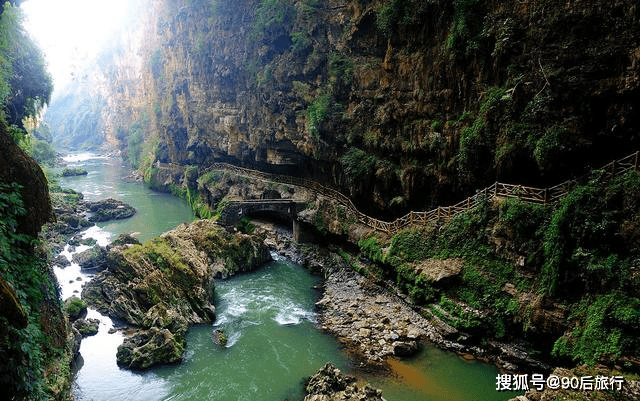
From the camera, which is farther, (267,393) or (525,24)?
(525,24)

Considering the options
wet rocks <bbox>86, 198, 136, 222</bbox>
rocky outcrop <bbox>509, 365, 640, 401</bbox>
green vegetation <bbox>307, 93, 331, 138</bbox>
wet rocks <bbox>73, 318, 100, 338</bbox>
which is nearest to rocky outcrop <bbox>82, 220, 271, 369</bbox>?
wet rocks <bbox>73, 318, 100, 338</bbox>

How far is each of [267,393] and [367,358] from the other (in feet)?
13.2

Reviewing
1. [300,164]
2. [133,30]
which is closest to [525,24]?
[300,164]

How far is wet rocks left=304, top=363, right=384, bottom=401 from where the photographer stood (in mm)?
13398

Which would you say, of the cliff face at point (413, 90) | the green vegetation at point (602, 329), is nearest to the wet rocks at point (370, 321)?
the cliff face at point (413, 90)

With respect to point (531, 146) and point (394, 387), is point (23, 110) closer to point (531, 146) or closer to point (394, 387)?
point (394, 387)

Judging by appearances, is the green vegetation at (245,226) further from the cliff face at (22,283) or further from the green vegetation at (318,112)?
the cliff face at (22,283)

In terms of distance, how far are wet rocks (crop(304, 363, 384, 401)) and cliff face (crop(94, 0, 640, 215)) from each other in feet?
34.2

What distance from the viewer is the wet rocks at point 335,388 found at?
44.0 ft

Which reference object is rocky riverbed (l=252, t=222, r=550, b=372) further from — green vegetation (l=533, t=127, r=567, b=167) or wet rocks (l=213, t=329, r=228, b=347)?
green vegetation (l=533, t=127, r=567, b=167)

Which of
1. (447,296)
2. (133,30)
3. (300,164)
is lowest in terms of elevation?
(447,296)

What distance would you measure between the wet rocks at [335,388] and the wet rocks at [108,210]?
3231 centimetres

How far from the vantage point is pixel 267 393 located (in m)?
14.9

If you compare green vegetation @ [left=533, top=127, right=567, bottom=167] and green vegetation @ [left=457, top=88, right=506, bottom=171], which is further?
green vegetation @ [left=457, top=88, right=506, bottom=171]
